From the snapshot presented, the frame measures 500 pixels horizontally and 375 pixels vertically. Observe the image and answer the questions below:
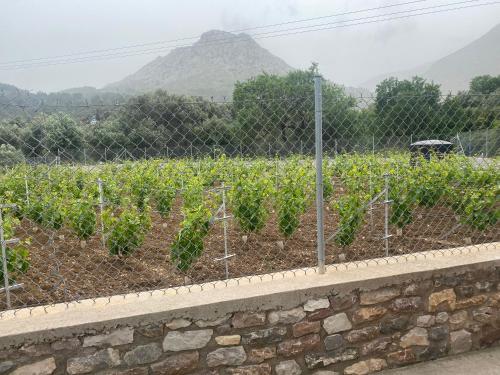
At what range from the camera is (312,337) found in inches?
117

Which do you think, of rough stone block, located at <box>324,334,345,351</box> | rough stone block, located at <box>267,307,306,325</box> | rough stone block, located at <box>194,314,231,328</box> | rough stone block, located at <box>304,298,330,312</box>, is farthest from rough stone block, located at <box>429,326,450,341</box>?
rough stone block, located at <box>194,314,231,328</box>

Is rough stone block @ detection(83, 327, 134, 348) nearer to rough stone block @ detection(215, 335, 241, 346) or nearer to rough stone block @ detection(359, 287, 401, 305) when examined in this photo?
rough stone block @ detection(215, 335, 241, 346)

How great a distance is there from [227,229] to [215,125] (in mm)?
2933

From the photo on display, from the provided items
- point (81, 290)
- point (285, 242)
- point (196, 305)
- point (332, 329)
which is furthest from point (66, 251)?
point (332, 329)

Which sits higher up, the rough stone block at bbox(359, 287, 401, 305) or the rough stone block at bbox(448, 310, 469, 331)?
the rough stone block at bbox(359, 287, 401, 305)

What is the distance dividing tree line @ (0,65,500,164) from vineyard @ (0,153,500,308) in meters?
0.71

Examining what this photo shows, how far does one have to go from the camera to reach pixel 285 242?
5.53 metres

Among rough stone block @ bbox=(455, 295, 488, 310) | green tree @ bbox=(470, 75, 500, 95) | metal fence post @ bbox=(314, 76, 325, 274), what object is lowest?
rough stone block @ bbox=(455, 295, 488, 310)

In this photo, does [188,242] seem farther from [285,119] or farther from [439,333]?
[439,333]

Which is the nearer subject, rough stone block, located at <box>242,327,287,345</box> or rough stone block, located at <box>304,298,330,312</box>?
rough stone block, located at <box>242,327,287,345</box>

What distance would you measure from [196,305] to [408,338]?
1543mm

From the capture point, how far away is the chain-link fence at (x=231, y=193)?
3062 millimetres

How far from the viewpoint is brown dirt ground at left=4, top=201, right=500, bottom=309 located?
418cm

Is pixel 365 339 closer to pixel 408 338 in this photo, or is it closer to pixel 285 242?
pixel 408 338
